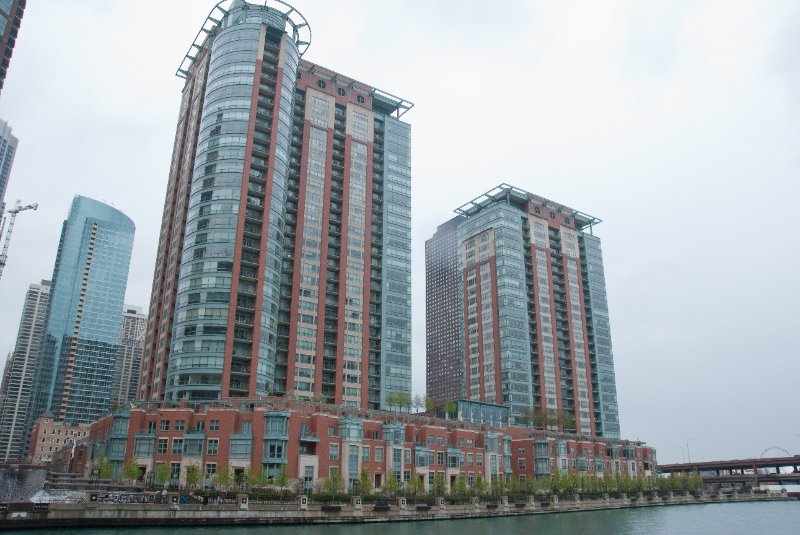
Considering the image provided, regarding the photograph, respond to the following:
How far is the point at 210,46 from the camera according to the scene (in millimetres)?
162750

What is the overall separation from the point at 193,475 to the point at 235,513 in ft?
50.7

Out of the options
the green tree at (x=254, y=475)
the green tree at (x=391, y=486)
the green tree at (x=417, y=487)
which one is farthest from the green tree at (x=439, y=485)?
the green tree at (x=254, y=475)

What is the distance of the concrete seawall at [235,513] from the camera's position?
7600 centimetres

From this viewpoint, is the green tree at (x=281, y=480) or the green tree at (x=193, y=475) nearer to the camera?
the green tree at (x=193, y=475)

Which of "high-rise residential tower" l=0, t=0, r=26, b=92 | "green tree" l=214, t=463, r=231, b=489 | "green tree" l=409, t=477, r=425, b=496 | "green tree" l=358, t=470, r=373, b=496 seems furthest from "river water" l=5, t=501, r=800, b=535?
"high-rise residential tower" l=0, t=0, r=26, b=92

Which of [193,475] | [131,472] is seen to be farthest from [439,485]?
[131,472]

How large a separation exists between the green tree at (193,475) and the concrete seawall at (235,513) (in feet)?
45.0

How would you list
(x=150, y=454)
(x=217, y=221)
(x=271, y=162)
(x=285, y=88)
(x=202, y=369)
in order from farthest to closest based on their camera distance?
(x=285, y=88) < (x=271, y=162) < (x=217, y=221) < (x=202, y=369) < (x=150, y=454)

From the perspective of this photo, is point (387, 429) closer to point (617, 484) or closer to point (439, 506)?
point (439, 506)

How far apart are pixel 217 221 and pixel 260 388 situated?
35.7 meters

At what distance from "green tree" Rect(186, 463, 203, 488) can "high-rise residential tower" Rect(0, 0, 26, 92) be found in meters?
118

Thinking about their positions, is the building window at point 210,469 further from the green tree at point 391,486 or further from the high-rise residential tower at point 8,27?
the high-rise residential tower at point 8,27

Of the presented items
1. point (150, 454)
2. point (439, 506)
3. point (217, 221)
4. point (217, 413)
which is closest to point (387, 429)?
point (439, 506)

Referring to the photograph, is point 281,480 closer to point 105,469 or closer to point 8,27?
point 105,469
